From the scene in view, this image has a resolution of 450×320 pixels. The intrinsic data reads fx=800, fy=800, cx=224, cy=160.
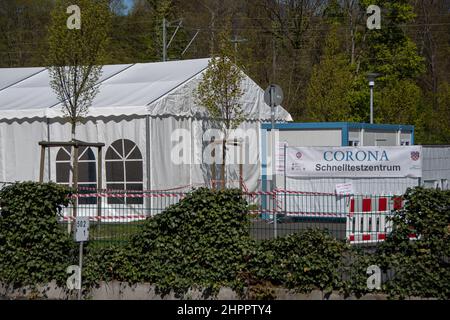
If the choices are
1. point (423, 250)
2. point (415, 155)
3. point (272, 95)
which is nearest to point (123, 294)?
point (423, 250)

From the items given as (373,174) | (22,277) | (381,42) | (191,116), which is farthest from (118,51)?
(22,277)

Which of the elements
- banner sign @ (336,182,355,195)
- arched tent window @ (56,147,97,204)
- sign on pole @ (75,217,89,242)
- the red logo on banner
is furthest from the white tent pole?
sign on pole @ (75,217,89,242)

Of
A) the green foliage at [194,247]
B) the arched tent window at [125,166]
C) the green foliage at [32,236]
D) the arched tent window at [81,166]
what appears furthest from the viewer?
the arched tent window at [81,166]

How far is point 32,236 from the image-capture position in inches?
492

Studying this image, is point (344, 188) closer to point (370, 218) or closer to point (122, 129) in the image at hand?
point (370, 218)

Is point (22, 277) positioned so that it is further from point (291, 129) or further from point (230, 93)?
point (230, 93)

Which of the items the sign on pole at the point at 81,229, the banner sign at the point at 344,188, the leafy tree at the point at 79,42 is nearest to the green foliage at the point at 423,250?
the sign on pole at the point at 81,229

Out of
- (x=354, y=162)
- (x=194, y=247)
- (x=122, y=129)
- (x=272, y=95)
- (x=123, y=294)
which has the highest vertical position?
(x=272, y=95)

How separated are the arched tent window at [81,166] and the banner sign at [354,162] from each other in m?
6.61

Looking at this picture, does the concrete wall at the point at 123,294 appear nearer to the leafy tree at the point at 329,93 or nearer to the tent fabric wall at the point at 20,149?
the tent fabric wall at the point at 20,149

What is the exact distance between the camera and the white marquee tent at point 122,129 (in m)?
22.3

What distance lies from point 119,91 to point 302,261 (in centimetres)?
1387
